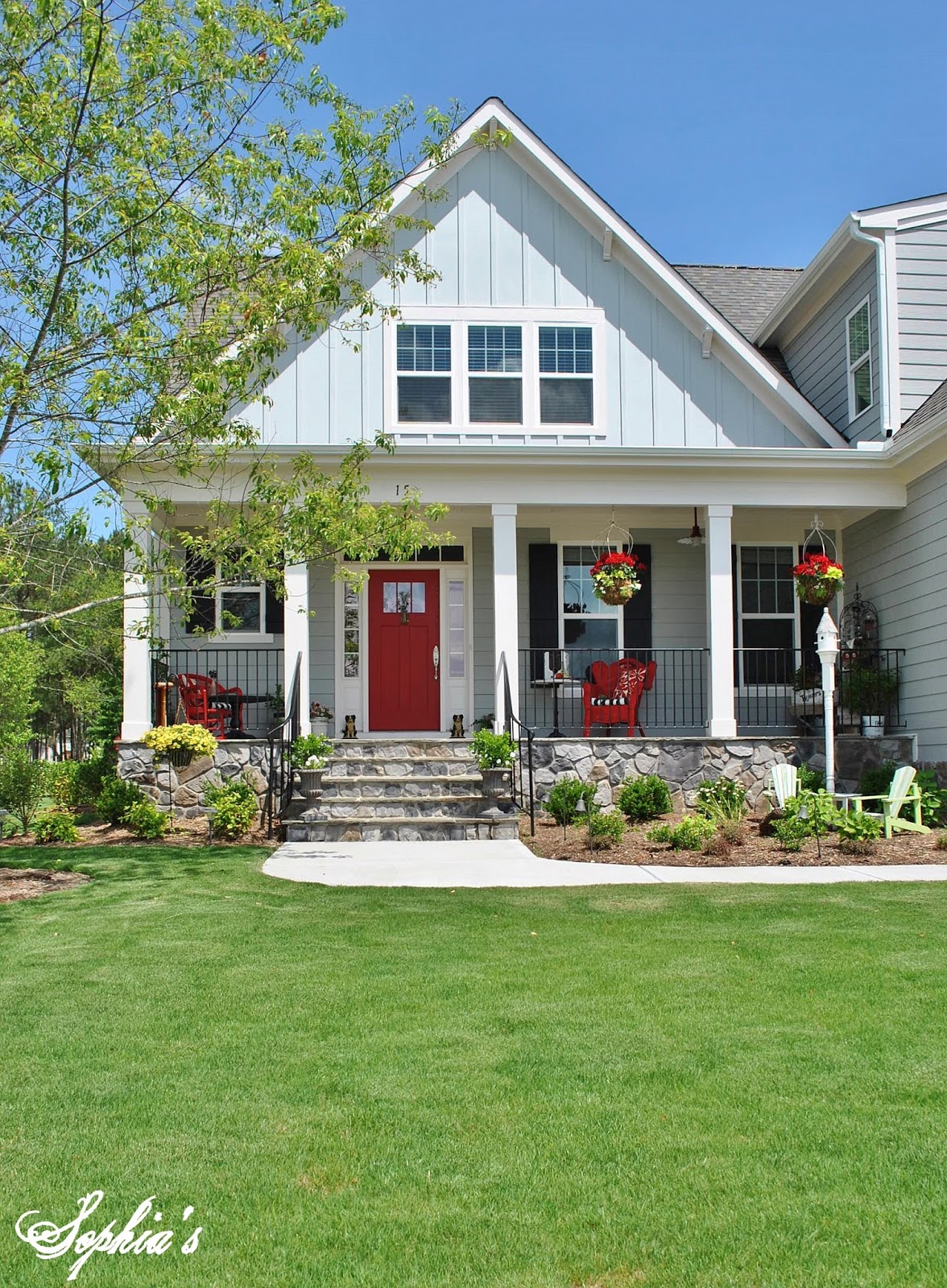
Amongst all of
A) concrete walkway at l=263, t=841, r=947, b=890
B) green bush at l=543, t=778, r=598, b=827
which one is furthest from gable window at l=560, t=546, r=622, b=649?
concrete walkway at l=263, t=841, r=947, b=890

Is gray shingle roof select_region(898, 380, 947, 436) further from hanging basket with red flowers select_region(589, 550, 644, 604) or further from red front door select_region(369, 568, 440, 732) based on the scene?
red front door select_region(369, 568, 440, 732)

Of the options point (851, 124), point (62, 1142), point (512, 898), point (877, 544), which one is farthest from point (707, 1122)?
point (851, 124)

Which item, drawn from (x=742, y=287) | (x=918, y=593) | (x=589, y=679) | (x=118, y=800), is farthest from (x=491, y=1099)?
(x=742, y=287)

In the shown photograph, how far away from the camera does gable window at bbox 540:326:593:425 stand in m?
13.3

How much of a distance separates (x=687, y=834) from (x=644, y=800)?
146 cm

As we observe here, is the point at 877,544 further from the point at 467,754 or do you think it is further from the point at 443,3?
the point at 443,3

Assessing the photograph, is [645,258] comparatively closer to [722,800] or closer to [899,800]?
[722,800]

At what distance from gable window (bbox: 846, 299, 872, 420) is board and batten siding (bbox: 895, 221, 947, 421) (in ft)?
1.60

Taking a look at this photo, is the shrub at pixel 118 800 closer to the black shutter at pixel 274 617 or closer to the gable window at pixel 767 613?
the black shutter at pixel 274 617

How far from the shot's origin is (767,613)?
14.4m

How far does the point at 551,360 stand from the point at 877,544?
4.42m

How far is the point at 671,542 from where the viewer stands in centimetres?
1452

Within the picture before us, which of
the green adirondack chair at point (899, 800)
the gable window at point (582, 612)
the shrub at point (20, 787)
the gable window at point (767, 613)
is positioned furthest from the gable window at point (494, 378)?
the shrub at point (20, 787)

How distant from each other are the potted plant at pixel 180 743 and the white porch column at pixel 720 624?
211 inches
